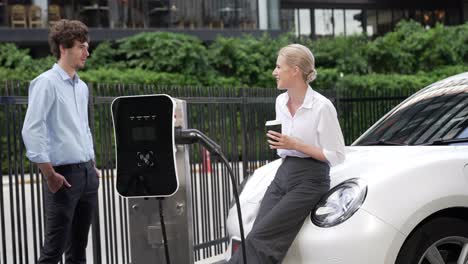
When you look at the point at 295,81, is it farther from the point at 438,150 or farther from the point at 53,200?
the point at 53,200

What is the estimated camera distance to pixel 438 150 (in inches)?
183

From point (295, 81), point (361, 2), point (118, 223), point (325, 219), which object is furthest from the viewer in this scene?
point (361, 2)

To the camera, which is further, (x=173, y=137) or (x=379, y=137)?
(x=379, y=137)

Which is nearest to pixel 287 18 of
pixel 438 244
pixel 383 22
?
pixel 383 22

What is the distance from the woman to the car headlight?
0.05 metres

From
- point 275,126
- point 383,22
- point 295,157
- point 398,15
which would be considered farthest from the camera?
point 398,15

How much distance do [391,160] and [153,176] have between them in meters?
1.47

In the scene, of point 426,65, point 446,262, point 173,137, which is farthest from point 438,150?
point 426,65

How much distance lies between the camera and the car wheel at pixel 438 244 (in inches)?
165

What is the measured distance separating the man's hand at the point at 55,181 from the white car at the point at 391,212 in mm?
1191

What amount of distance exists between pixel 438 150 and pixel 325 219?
971mm

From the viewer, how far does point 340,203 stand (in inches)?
167

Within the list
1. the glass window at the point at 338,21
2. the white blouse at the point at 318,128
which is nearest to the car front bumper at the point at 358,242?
the white blouse at the point at 318,128

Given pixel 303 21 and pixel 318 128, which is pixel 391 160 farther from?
pixel 303 21
